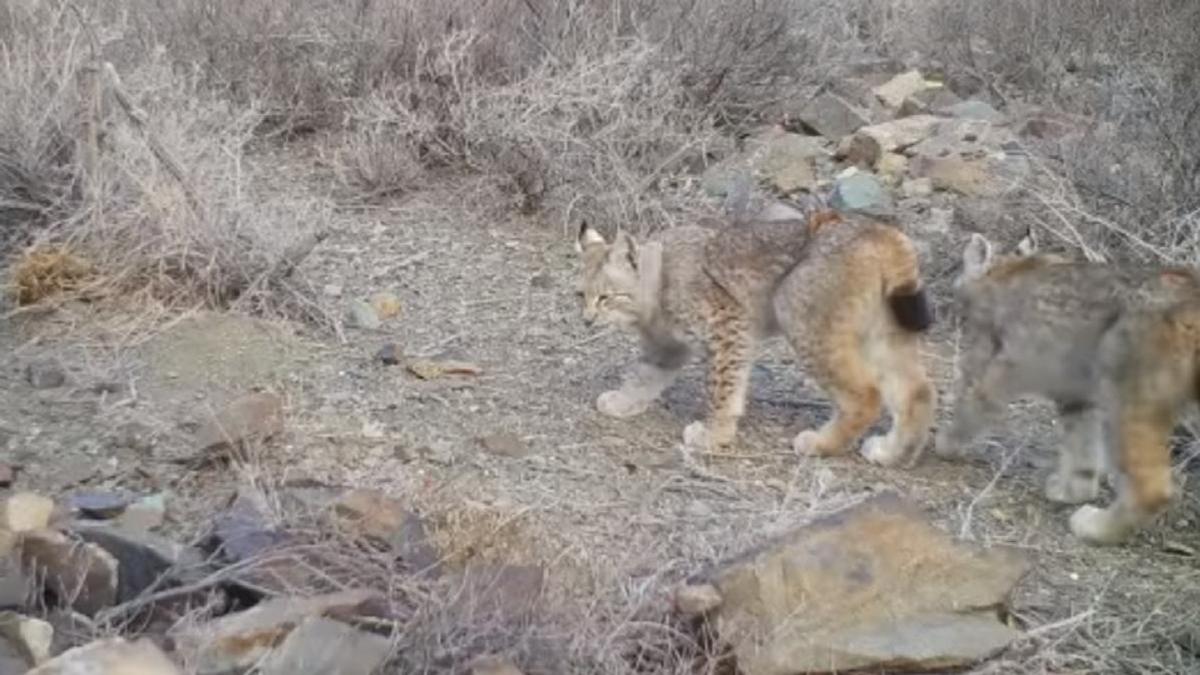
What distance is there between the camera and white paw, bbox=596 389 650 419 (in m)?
6.89

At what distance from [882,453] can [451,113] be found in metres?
4.32

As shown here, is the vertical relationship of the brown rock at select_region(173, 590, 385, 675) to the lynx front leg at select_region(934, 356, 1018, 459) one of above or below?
above

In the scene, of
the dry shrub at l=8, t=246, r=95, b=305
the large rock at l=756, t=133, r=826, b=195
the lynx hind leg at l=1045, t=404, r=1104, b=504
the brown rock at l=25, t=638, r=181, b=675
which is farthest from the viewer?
the large rock at l=756, t=133, r=826, b=195

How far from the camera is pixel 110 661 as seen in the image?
12.6ft

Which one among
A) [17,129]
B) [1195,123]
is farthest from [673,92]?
[17,129]

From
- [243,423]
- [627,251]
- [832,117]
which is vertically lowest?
[832,117]

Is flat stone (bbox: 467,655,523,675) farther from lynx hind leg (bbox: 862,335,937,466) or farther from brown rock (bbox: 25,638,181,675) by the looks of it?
lynx hind leg (bbox: 862,335,937,466)

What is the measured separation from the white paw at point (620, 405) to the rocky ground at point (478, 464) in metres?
0.05

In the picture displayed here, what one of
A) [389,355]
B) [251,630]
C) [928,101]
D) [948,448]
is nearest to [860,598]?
[251,630]

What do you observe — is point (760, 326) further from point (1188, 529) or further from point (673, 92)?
point (673, 92)

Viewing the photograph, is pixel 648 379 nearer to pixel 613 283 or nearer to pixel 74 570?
pixel 613 283

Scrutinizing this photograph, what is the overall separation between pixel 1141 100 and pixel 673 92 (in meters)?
2.73

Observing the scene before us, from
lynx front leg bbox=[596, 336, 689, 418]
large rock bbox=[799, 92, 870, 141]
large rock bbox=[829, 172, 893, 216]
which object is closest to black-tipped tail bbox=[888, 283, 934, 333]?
lynx front leg bbox=[596, 336, 689, 418]

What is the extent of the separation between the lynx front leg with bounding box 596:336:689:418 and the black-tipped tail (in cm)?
98
